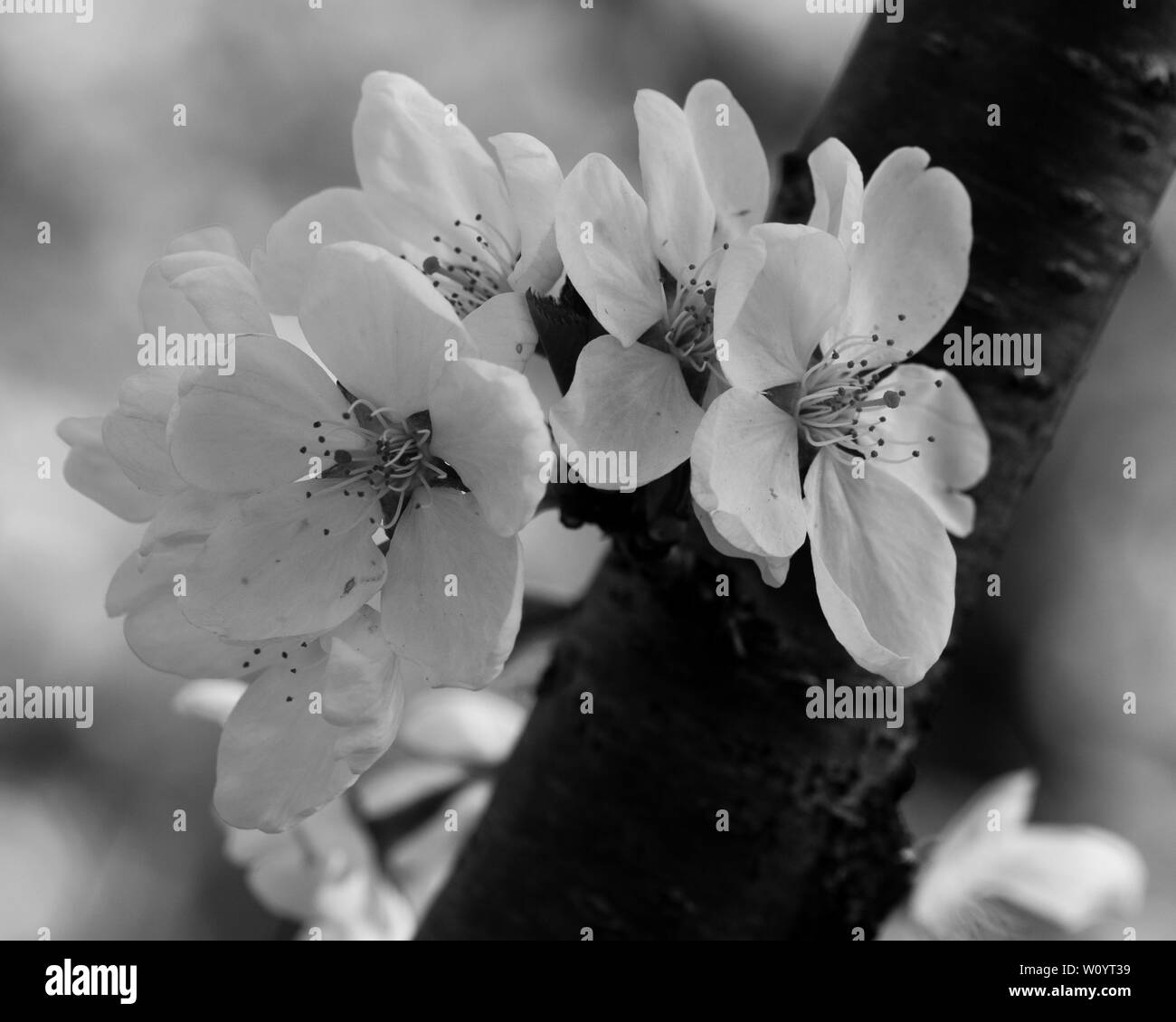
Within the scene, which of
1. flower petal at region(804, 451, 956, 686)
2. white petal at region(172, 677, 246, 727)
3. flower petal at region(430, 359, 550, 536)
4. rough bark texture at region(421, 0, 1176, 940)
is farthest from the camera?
white petal at region(172, 677, 246, 727)

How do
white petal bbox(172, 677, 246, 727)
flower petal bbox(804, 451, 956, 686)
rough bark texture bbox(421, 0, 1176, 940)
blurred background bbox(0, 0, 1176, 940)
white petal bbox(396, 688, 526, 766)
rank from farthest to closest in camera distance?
blurred background bbox(0, 0, 1176, 940)
white petal bbox(396, 688, 526, 766)
white petal bbox(172, 677, 246, 727)
rough bark texture bbox(421, 0, 1176, 940)
flower petal bbox(804, 451, 956, 686)

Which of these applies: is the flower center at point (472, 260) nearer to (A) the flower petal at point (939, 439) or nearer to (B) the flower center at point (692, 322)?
(B) the flower center at point (692, 322)

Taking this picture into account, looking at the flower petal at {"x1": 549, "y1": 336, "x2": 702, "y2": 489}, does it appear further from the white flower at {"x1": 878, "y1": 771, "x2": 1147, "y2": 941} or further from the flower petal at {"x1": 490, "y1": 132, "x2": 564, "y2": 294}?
the white flower at {"x1": 878, "y1": 771, "x2": 1147, "y2": 941}

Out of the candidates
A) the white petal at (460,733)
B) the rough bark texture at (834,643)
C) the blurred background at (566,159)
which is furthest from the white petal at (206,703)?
the blurred background at (566,159)

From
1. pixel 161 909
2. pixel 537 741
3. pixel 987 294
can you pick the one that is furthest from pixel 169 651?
pixel 161 909

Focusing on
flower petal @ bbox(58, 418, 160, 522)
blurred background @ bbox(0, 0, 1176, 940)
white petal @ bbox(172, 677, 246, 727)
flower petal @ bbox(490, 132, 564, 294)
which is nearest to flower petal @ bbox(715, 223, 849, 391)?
flower petal @ bbox(490, 132, 564, 294)
